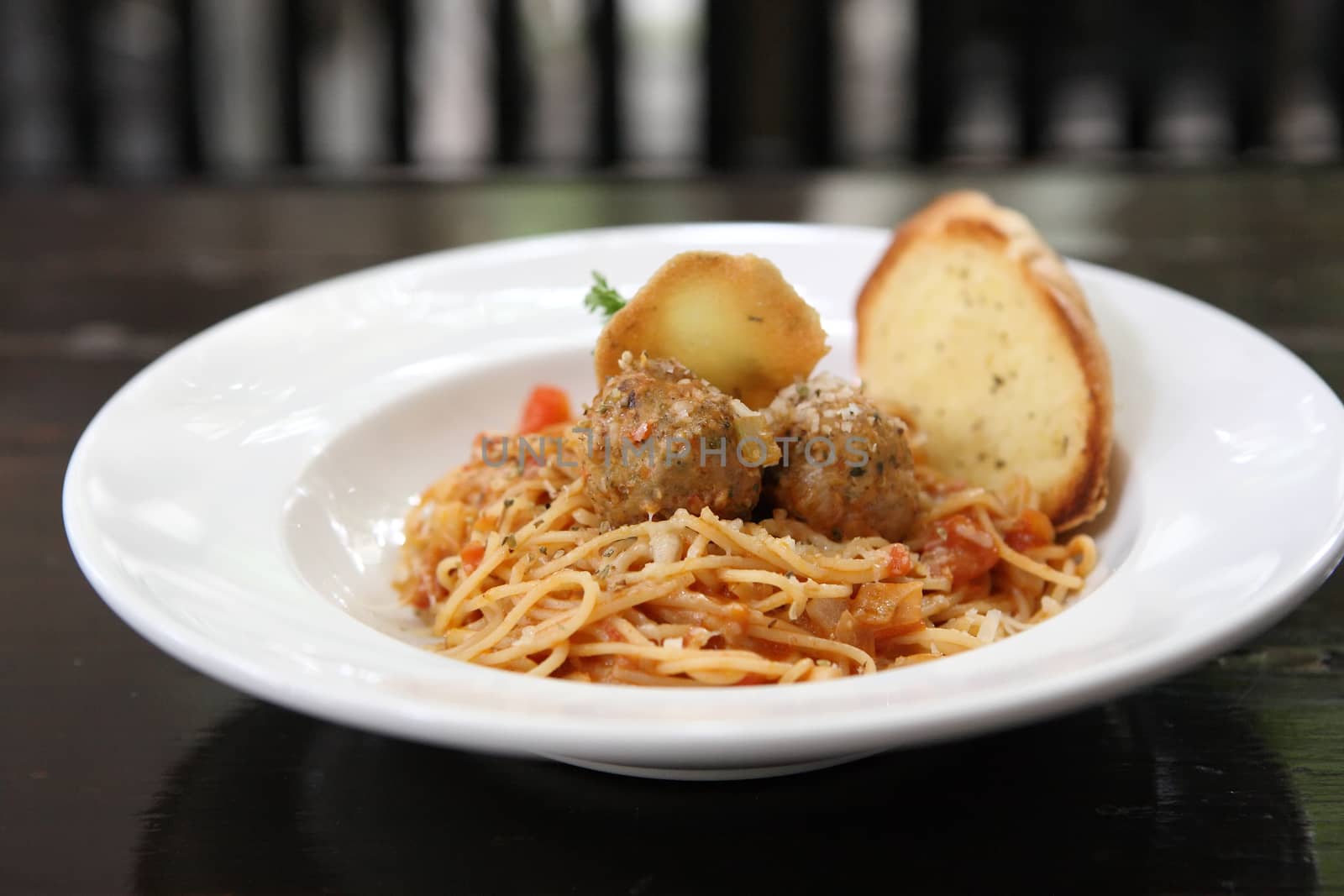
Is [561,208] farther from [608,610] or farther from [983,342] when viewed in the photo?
[608,610]

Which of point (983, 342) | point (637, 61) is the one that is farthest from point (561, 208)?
point (983, 342)

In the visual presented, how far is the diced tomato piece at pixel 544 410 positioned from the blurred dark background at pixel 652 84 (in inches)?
189

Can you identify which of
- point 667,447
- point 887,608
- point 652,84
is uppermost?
point 652,84

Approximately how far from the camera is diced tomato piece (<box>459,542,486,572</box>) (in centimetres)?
260

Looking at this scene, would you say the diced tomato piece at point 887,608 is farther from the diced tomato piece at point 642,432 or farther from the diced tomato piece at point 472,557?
the diced tomato piece at point 472,557

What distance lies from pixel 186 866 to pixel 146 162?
718cm

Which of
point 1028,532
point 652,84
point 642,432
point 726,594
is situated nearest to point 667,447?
point 642,432

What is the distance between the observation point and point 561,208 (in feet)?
18.7

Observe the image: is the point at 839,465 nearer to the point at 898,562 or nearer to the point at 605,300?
the point at 898,562

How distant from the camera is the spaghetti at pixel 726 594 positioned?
7.40 feet

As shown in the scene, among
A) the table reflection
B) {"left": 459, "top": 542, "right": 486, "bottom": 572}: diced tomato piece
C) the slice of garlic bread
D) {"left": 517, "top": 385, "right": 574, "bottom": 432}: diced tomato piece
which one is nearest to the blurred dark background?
the slice of garlic bread

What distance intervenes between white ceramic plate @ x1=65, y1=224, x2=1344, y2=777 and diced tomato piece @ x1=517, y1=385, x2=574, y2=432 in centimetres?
17

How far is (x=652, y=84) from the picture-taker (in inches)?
312

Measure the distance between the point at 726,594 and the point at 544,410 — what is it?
3.14 ft
